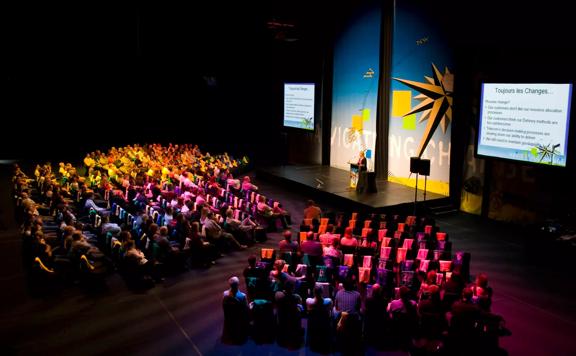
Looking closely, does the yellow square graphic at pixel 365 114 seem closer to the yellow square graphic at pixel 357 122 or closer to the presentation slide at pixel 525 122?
the yellow square graphic at pixel 357 122

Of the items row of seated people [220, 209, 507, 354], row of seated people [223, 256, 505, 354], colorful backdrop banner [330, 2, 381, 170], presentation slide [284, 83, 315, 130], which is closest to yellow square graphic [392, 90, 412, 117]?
colorful backdrop banner [330, 2, 381, 170]

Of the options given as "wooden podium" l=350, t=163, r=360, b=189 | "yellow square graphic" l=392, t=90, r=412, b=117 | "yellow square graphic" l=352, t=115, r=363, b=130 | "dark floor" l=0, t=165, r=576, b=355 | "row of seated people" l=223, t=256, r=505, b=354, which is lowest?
"dark floor" l=0, t=165, r=576, b=355

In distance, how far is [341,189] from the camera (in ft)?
45.6

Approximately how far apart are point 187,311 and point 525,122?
25.7ft

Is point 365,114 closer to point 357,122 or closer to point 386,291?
point 357,122

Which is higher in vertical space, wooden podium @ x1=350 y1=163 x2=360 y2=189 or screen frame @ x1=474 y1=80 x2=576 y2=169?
screen frame @ x1=474 y1=80 x2=576 y2=169

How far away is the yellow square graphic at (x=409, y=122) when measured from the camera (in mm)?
14266

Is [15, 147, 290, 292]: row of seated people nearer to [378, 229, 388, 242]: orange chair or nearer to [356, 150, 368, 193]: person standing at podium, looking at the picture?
[378, 229, 388, 242]: orange chair

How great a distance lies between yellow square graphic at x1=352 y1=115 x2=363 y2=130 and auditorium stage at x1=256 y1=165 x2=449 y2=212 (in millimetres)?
1512

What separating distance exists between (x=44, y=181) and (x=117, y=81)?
10698 mm

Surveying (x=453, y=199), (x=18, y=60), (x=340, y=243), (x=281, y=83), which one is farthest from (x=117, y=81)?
(x=340, y=243)

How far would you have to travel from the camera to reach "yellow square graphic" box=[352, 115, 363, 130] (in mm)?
16406

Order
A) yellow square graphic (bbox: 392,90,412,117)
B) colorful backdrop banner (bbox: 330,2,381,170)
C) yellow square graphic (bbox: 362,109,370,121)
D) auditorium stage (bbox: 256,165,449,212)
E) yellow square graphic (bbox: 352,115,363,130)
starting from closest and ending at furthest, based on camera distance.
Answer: auditorium stage (bbox: 256,165,449,212) → yellow square graphic (bbox: 392,90,412,117) → colorful backdrop banner (bbox: 330,2,381,170) → yellow square graphic (bbox: 362,109,370,121) → yellow square graphic (bbox: 352,115,363,130)

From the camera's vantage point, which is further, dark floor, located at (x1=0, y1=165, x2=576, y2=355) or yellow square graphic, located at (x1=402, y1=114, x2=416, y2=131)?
yellow square graphic, located at (x1=402, y1=114, x2=416, y2=131)
